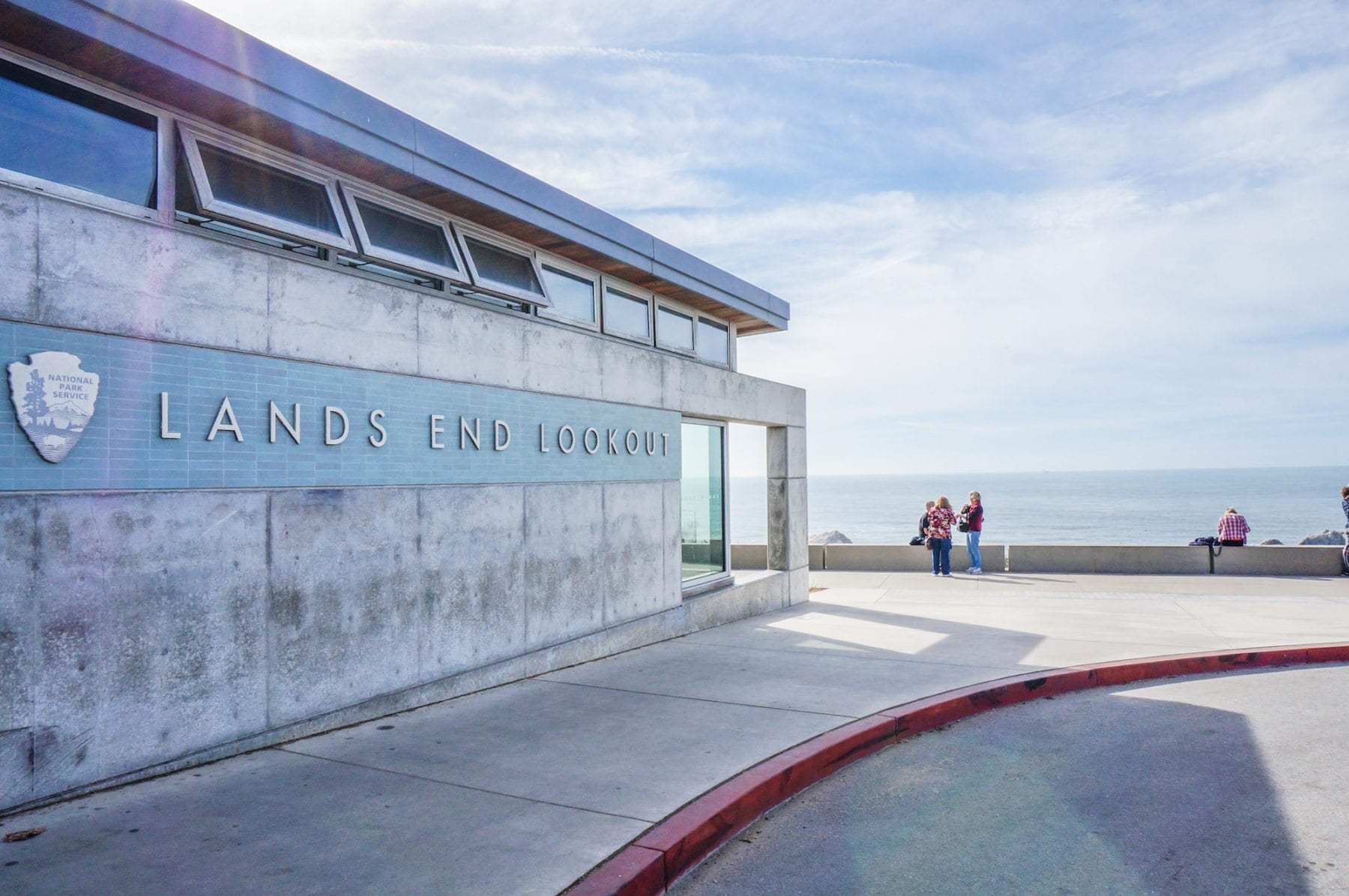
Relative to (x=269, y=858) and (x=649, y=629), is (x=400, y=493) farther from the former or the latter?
(x=649, y=629)

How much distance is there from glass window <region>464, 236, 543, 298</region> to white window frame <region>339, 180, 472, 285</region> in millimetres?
218

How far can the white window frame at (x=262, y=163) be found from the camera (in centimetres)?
576

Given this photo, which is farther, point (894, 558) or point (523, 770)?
point (894, 558)

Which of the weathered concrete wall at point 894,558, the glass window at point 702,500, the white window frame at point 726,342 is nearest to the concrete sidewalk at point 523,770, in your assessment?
the glass window at point 702,500

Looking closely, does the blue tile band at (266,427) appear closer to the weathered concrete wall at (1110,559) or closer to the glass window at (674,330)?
the glass window at (674,330)

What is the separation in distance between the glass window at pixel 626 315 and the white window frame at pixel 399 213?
2.60m

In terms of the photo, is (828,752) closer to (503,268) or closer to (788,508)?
(503,268)

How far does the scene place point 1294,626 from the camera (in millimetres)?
11188

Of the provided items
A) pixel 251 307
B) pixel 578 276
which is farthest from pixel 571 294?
pixel 251 307

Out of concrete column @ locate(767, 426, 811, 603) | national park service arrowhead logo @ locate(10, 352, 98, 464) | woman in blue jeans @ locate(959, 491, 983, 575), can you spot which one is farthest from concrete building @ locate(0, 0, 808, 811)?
woman in blue jeans @ locate(959, 491, 983, 575)

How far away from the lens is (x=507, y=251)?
873cm

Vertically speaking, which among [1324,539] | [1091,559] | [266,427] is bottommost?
[1324,539]

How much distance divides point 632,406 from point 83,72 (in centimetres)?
599

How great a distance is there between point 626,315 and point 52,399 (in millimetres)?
6794
